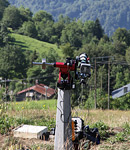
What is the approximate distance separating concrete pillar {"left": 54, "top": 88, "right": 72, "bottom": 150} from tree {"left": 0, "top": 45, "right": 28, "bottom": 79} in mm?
55957

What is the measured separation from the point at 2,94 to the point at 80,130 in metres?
3.24

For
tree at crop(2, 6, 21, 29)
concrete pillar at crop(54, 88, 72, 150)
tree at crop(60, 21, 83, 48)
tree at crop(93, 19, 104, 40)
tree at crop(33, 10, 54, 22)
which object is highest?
tree at crop(33, 10, 54, 22)

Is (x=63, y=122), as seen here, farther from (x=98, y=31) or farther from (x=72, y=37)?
(x=98, y=31)

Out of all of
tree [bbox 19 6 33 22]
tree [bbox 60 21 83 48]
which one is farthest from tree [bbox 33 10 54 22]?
tree [bbox 60 21 83 48]

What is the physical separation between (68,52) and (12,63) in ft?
48.0

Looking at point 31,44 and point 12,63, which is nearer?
point 12,63

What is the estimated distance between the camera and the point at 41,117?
7488 millimetres

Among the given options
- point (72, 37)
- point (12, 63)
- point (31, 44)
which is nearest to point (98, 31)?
point (72, 37)

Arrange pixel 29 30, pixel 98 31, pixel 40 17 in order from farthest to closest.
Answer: pixel 40 17
pixel 98 31
pixel 29 30

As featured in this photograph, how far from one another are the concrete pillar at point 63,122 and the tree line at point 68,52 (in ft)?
51.5

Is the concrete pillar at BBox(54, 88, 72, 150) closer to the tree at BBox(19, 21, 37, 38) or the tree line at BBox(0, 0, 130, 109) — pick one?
the tree line at BBox(0, 0, 130, 109)

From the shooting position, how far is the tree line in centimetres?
5438

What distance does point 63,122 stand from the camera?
159 inches

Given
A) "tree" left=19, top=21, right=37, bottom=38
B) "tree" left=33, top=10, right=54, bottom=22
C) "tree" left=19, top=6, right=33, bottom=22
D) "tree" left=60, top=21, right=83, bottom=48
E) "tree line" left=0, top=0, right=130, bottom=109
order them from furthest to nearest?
"tree" left=33, top=10, right=54, bottom=22 → "tree" left=19, top=6, right=33, bottom=22 → "tree" left=19, top=21, right=37, bottom=38 → "tree" left=60, top=21, right=83, bottom=48 → "tree line" left=0, top=0, right=130, bottom=109
